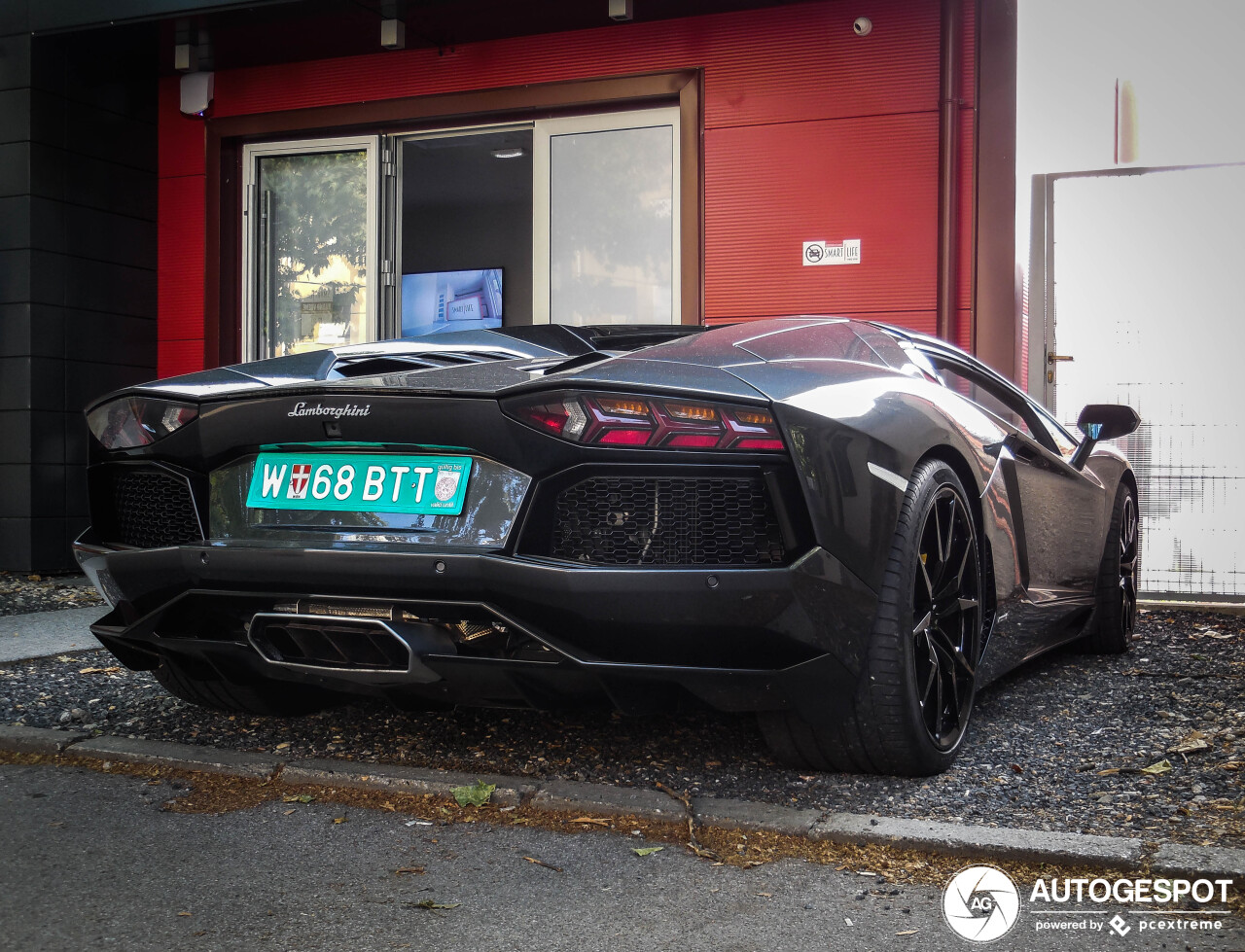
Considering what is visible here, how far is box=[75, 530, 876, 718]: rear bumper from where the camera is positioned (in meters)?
2.40

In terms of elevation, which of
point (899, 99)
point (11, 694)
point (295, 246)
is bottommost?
point (11, 694)

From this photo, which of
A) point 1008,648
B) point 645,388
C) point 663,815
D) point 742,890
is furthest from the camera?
point 1008,648

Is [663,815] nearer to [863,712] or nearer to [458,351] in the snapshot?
[863,712]

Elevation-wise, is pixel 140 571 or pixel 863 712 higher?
pixel 140 571

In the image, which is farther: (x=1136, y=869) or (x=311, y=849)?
(x=311, y=849)

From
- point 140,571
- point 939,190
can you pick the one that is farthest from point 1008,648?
point 939,190

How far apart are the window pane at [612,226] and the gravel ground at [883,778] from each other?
3869 millimetres

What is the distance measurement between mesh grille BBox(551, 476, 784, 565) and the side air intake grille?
0.93 meters

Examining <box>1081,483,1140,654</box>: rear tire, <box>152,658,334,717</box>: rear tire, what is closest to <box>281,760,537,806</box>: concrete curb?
<box>152,658,334,717</box>: rear tire

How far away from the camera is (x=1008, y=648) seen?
3.53 m

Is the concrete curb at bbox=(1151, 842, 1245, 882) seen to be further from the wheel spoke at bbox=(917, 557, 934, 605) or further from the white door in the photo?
the white door

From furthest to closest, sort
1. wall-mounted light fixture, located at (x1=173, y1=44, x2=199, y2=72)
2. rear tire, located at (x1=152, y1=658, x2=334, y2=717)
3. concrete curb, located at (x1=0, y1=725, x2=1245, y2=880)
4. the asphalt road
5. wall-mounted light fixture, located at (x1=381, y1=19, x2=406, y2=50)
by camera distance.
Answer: wall-mounted light fixture, located at (x1=173, y1=44, x2=199, y2=72) → wall-mounted light fixture, located at (x1=381, y1=19, x2=406, y2=50) → rear tire, located at (x1=152, y1=658, x2=334, y2=717) → concrete curb, located at (x1=0, y1=725, x2=1245, y2=880) → the asphalt road

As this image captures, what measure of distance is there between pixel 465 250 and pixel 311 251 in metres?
5.66

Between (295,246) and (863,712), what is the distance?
A: 22.4ft
